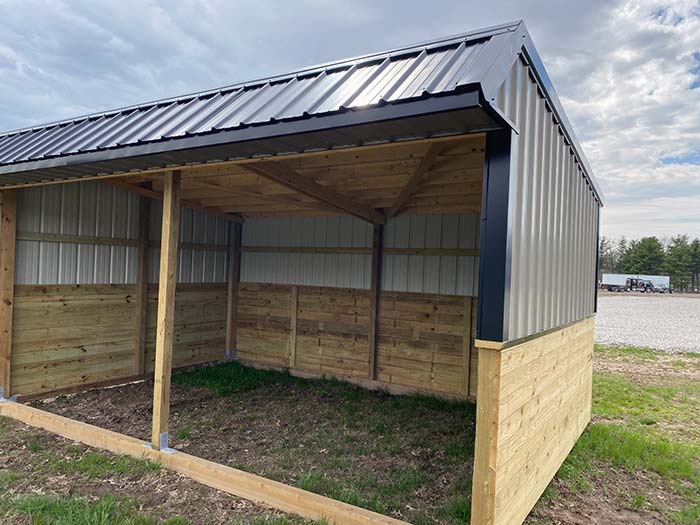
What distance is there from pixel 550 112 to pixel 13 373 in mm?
5640

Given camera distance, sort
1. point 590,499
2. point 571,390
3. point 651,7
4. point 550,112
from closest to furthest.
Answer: point 550,112 < point 590,499 < point 571,390 < point 651,7

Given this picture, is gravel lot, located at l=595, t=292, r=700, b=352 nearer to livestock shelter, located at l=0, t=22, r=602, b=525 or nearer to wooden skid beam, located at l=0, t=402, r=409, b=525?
livestock shelter, located at l=0, t=22, r=602, b=525

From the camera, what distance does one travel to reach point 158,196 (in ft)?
19.0

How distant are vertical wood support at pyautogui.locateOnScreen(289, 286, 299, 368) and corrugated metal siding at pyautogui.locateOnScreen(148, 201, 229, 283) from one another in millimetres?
1255

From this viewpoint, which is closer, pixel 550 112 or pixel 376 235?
pixel 550 112

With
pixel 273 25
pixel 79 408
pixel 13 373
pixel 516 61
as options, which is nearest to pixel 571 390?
pixel 516 61

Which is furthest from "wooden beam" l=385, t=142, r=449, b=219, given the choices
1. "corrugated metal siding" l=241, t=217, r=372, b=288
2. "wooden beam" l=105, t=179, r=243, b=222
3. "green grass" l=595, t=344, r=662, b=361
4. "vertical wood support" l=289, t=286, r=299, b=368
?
"green grass" l=595, t=344, r=662, b=361

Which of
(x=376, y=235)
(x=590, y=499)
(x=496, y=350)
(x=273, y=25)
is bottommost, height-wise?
(x=590, y=499)

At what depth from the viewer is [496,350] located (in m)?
2.10

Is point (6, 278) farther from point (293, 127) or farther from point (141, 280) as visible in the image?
point (293, 127)

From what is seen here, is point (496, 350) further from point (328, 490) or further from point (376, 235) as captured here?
point (376, 235)

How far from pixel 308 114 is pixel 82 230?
4.26 m

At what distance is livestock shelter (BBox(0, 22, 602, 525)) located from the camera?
7.04 feet

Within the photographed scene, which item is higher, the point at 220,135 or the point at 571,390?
the point at 220,135
